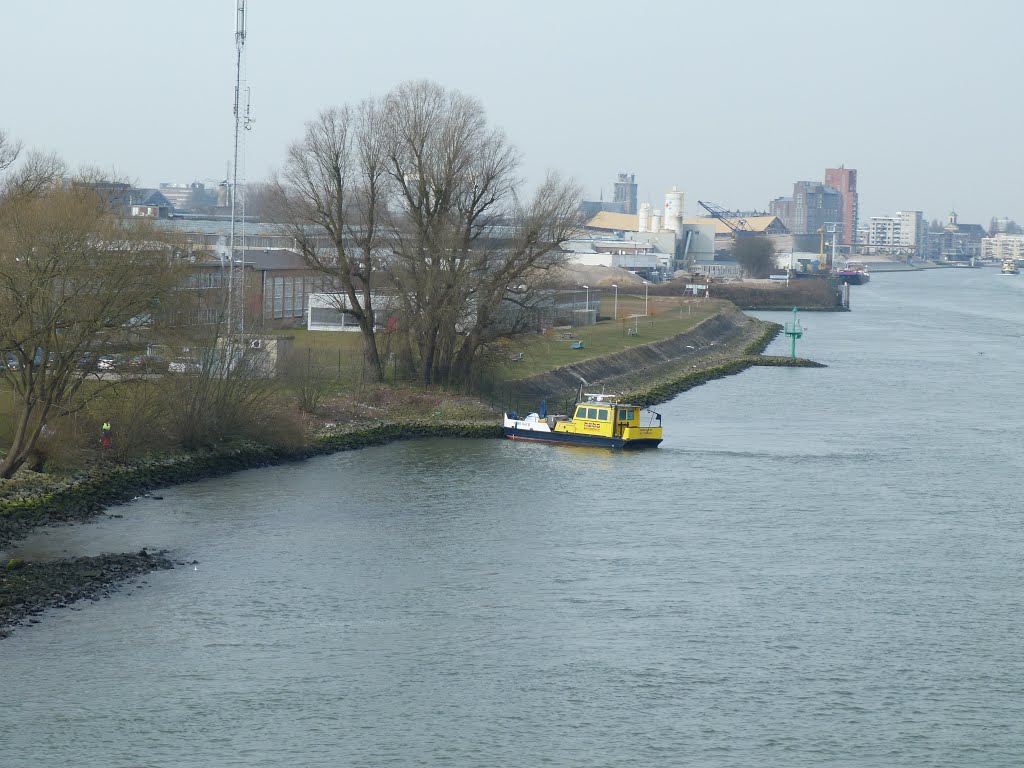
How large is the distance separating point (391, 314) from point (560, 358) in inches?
347

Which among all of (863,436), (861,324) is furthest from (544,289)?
(861,324)

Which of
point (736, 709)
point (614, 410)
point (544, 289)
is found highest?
point (544, 289)

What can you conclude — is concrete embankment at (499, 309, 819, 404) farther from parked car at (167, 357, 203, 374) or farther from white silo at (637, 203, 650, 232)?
white silo at (637, 203, 650, 232)

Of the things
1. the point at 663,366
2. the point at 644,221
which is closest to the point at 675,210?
the point at 644,221

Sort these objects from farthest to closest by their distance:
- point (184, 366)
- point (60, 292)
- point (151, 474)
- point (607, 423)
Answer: point (607, 423), point (184, 366), point (151, 474), point (60, 292)

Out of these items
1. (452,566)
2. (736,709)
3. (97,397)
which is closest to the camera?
(736,709)

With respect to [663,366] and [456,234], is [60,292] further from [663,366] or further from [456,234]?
[663,366]

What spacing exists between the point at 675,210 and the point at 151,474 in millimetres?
117952

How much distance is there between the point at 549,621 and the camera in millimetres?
15781

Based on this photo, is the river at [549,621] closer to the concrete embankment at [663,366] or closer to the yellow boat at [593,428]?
the yellow boat at [593,428]

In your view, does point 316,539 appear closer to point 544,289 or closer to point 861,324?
point 544,289

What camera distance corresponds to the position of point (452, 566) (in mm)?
18219

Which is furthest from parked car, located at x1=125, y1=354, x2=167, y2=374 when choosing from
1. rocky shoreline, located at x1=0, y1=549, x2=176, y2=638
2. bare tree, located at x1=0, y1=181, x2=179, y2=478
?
rocky shoreline, located at x1=0, y1=549, x2=176, y2=638

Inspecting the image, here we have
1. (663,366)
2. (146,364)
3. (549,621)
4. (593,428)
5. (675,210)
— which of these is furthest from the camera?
Answer: (675,210)
